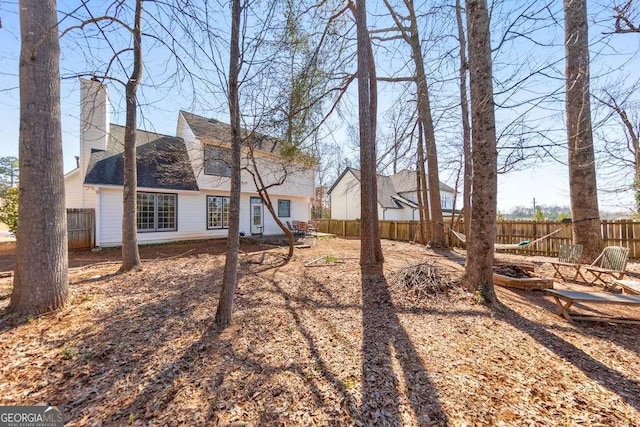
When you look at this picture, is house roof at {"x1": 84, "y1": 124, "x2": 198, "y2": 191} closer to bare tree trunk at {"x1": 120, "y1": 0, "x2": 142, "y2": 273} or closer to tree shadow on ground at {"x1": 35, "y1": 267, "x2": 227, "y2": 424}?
bare tree trunk at {"x1": 120, "y1": 0, "x2": 142, "y2": 273}

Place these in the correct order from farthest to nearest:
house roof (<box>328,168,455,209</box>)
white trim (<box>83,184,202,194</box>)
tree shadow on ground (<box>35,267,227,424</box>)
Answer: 1. house roof (<box>328,168,455,209</box>)
2. white trim (<box>83,184,202,194</box>)
3. tree shadow on ground (<box>35,267,227,424</box>)

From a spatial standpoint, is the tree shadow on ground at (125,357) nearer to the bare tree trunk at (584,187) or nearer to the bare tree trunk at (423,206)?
the bare tree trunk at (584,187)

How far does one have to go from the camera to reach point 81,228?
32.3 feet

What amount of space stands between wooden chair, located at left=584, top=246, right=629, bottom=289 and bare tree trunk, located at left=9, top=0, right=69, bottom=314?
29.7 ft

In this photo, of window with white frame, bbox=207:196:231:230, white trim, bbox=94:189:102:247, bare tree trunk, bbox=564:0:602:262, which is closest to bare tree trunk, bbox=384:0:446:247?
bare tree trunk, bbox=564:0:602:262

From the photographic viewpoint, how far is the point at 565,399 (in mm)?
2074

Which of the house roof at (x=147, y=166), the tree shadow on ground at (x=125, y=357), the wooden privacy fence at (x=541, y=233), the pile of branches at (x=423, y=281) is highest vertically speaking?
the house roof at (x=147, y=166)

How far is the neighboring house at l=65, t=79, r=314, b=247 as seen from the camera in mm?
9836

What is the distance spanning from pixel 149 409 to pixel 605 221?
40.0 feet

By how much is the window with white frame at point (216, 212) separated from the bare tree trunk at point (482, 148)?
1136cm

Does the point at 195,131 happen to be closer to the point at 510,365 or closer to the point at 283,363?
the point at 283,363

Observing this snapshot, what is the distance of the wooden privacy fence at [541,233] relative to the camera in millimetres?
7918

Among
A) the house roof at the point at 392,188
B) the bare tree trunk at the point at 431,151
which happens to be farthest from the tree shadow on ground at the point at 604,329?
the house roof at the point at 392,188

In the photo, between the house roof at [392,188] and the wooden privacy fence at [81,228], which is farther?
the house roof at [392,188]
